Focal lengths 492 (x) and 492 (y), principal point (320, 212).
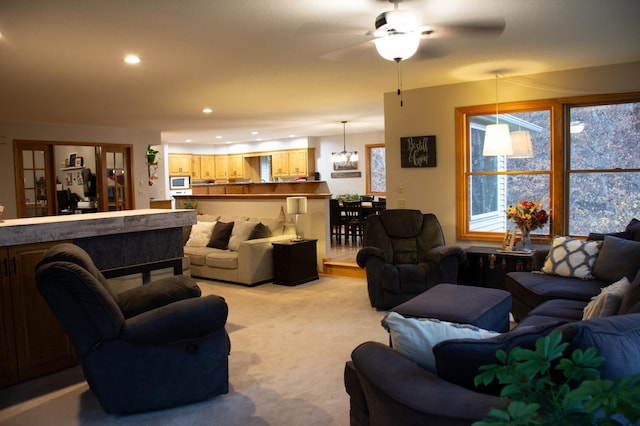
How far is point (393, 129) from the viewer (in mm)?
6098

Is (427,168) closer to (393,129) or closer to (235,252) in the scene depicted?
(393,129)

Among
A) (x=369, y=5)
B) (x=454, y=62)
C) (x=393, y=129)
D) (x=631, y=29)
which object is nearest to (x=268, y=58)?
(x=369, y=5)

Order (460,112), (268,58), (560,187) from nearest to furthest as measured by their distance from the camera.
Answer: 1. (268,58)
2. (560,187)
3. (460,112)

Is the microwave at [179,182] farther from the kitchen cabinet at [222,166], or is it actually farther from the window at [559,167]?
the window at [559,167]

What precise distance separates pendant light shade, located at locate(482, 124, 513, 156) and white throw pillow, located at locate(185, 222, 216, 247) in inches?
160

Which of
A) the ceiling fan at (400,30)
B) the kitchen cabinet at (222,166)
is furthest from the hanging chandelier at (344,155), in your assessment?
the ceiling fan at (400,30)

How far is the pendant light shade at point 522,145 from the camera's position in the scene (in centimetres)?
520

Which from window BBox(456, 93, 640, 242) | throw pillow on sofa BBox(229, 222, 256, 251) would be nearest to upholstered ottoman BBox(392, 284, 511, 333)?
window BBox(456, 93, 640, 242)

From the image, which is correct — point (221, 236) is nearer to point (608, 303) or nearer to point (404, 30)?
point (404, 30)

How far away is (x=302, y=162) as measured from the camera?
12.1 meters

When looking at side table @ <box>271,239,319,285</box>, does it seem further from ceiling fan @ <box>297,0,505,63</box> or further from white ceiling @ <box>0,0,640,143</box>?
ceiling fan @ <box>297,0,505,63</box>

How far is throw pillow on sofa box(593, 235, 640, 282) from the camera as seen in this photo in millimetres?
3629

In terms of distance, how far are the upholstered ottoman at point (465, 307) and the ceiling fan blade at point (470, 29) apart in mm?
1925

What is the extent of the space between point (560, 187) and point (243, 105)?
13.3 feet
